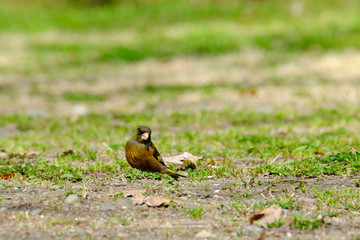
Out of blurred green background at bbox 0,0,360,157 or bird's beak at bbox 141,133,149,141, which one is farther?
blurred green background at bbox 0,0,360,157

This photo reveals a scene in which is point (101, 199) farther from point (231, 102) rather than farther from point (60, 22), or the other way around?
point (60, 22)

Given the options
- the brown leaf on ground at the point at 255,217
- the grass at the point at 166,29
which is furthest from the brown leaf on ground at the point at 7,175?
the grass at the point at 166,29

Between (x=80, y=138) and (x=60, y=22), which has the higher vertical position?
(x=60, y=22)

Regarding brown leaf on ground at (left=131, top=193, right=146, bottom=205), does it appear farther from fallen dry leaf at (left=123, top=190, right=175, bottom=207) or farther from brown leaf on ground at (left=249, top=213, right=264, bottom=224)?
brown leaf on ground at (left=249, top=213, right=264, bottom=224)

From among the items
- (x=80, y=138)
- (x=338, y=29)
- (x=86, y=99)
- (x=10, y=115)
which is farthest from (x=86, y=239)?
(x=338, y=29)

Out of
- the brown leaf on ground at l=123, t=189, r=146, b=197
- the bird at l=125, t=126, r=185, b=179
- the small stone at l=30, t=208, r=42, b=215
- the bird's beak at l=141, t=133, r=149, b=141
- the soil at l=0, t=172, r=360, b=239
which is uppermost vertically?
the bird's beak at l=141, t=133, r=149, b=141

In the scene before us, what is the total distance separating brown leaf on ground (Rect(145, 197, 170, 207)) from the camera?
142 inches

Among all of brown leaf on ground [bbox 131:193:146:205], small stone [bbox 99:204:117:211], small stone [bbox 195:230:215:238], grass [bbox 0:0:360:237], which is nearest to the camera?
small stone [bbox 195:230:215:238]

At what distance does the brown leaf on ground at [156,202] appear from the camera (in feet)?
11.8

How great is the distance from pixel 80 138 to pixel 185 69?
6.07 meters

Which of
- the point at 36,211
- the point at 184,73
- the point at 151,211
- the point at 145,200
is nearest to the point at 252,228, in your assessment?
the point at 151,211

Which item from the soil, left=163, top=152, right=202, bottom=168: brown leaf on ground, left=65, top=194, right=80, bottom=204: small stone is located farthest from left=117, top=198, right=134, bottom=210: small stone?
left=163, top=152, right=202, bottom=168: brown leaf on ground

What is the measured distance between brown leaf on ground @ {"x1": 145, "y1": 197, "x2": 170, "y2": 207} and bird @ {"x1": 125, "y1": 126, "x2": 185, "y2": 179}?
49 cm

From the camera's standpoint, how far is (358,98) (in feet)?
29.2
